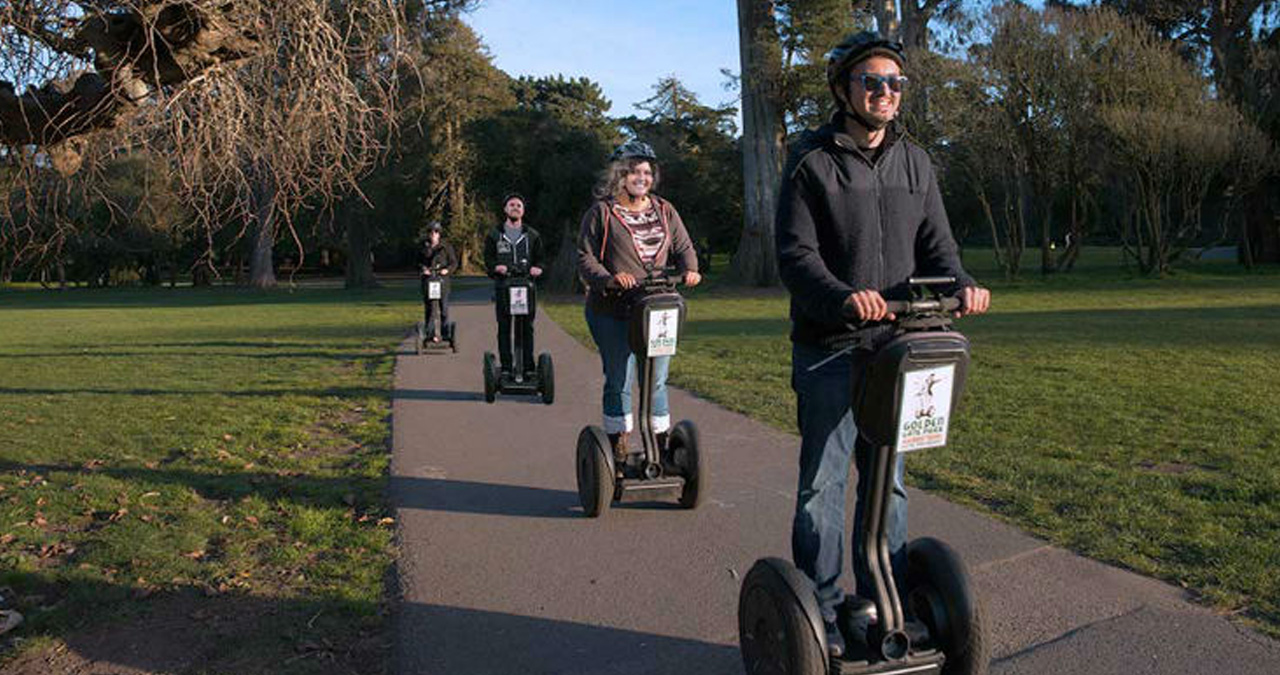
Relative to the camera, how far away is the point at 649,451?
229 inches

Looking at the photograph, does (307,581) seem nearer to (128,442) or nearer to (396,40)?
(396,40)

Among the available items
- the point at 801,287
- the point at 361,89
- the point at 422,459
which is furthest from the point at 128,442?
the point at 801,287

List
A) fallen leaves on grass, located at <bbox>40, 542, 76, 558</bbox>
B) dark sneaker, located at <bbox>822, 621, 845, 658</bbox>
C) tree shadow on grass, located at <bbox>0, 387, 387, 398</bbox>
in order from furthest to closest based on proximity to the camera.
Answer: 1. tree shadow on grass, located at <bbox>0, 387, 387, 398</bbox>
2. fallen leaves on grass, located at <bbox>40, 542, 76, 558</bbox>
3. dark sneaker, located at <bbox>822, 621, 845, 658</bbox>

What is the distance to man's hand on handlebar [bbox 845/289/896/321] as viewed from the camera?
10.1 feet

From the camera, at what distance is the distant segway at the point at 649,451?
546 centimetres

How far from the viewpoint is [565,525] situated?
570 centimetres

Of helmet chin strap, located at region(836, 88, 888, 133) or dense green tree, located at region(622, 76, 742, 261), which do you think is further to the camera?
dense green tree, located at region(622, 76, 742, 261)

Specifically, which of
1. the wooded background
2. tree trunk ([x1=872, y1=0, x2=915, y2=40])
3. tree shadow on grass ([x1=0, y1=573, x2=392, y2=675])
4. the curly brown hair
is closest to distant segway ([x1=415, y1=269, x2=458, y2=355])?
the wooded background

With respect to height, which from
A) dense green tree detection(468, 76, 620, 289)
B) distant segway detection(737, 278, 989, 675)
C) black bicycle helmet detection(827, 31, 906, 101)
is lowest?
distant segway detection(737, 278, 989, 675)

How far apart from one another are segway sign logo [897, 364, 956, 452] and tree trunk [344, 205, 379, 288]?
39377 mm

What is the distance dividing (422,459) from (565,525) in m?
2.18

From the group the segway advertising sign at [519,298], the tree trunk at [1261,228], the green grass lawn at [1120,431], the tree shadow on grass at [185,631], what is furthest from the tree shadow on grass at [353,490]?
the tree trunk at [1261,228]

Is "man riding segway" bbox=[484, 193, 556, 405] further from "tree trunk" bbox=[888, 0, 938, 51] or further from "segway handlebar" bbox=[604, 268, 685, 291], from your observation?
"tree trunk" bbox=[888, 0, 938, 51]

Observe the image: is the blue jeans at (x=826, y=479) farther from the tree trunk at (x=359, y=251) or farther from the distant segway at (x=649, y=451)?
the tree trunk at (x=359, y=251)
